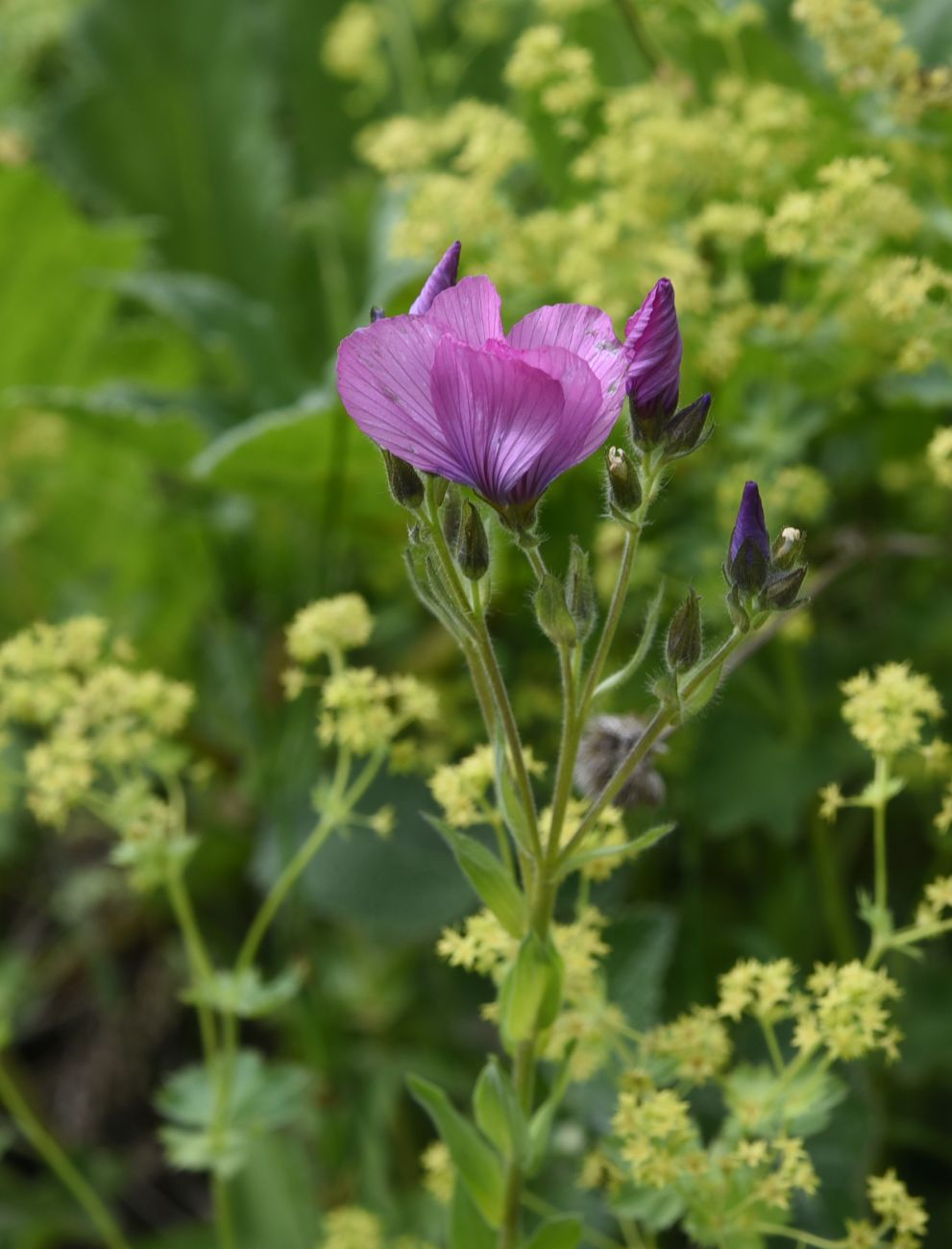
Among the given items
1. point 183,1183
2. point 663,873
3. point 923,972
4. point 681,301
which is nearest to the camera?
point 681,301

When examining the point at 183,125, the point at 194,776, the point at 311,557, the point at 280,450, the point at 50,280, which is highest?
the point at 183,125

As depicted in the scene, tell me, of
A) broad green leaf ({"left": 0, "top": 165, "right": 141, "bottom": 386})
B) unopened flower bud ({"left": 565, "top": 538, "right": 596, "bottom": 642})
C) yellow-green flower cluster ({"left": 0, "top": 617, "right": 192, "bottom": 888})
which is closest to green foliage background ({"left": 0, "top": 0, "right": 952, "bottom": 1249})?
broad green leaf ({"left": 0, "top": 165, "right": 141, "bottom": 386})

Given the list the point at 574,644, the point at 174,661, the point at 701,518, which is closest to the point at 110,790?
the point at 174,661

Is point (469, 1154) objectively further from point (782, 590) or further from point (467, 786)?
point (782, 590)

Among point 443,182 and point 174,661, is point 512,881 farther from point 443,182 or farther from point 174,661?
point 174,661

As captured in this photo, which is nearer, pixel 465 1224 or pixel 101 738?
pixel 465 1224


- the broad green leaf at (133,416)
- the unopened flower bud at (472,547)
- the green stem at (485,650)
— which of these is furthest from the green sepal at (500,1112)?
the broad green leaf at (133,416)

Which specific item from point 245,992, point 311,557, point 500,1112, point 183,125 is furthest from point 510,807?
point 183,125
